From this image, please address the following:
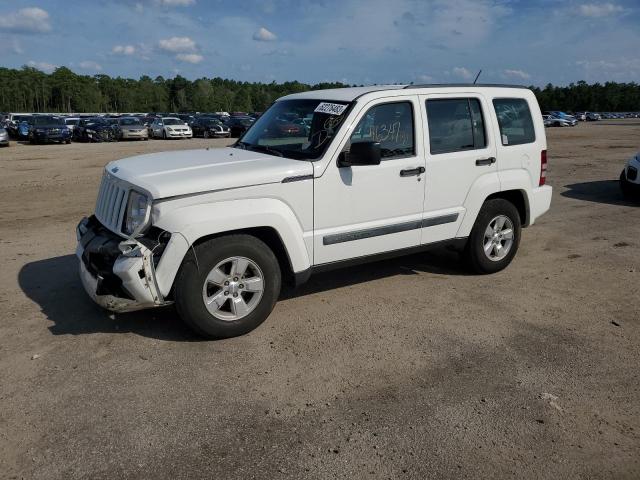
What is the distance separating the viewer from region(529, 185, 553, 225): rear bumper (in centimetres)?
616

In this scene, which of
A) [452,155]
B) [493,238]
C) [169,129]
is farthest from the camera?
[169,129]

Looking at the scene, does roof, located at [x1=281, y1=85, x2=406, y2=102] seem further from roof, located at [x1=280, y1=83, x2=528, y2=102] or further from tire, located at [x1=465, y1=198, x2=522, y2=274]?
tire, located at [x1=465, y1=198, x2=522, y2=274]

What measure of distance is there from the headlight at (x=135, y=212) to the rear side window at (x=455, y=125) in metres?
2.69

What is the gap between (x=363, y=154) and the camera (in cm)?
442

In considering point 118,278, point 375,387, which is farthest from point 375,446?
point 118,278

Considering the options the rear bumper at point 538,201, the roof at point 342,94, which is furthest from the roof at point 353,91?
the rear bumper at point 538,201

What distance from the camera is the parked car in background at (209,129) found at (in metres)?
38.8

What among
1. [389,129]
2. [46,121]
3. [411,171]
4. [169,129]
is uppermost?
[46,121]

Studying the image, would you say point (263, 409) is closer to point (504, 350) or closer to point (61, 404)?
point (61, 404)

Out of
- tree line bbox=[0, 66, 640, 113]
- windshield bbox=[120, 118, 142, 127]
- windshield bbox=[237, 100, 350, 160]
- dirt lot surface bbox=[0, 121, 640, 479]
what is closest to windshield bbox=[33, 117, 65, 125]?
windshield bbox=[120, 118, 142, 127]

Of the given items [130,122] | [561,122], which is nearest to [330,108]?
[130,122]

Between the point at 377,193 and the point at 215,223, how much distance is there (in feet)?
5.16

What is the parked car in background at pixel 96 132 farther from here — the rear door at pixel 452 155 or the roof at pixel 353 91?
the rear door at pixel 452 155

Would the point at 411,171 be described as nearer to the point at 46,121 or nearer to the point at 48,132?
the point at 48,132
